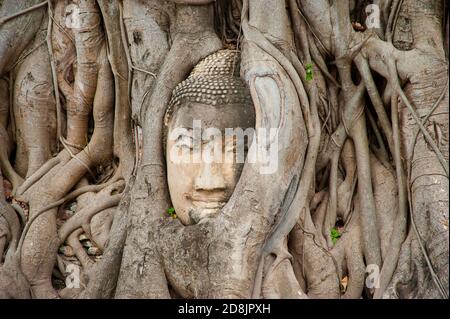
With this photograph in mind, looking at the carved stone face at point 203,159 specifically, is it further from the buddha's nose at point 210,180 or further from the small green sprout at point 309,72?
the small green sprout at point 309,72

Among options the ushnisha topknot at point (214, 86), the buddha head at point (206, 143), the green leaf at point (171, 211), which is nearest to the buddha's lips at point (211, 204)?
the buddha head at point (206, 143)

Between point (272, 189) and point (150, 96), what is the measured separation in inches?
39.0

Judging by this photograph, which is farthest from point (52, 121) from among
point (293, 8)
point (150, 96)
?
point (293, 8)

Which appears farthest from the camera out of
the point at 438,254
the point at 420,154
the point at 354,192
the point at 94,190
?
the point at 94,190

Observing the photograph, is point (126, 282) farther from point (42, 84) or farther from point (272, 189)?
point (42, 84)

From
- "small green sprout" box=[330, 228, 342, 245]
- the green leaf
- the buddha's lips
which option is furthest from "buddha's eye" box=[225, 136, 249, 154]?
"small green sprout" box=[330, 228, 342, 245]

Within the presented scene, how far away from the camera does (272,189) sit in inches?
156

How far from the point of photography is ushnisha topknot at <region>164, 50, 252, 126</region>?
4148 millimetres

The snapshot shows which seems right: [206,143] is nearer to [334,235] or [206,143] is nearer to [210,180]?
[210,180]

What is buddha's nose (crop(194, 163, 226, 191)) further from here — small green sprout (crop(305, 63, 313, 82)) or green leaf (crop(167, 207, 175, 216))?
small green sprout (crop(305, 63, 313, 82))

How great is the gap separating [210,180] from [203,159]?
0.12m

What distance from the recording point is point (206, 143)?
409 centimetres

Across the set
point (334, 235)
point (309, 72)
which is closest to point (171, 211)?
point (334, 235)

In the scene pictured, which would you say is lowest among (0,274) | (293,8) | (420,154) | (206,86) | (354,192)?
(0,274)
